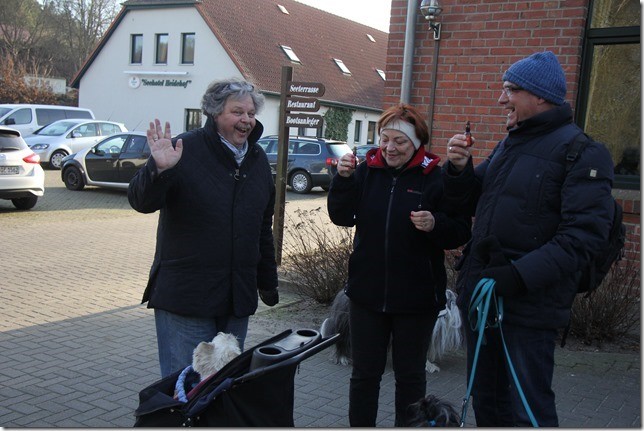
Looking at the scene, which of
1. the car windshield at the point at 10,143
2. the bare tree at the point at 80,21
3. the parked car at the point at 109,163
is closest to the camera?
the car windshield at the point at 10,143

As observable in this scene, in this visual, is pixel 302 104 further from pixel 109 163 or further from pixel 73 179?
pixel 73 179

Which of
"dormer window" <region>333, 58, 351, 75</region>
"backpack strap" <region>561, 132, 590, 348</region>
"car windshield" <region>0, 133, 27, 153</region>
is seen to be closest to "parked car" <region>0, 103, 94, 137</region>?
"car windshield" <region>0, 133, 27, 153</region>

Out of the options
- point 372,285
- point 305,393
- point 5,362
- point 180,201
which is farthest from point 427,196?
point 5,362

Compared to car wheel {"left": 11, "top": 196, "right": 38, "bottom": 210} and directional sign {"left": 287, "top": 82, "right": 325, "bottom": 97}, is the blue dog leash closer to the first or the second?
directional sign {"left": 287, "top": 82, "right": 325, "bottom": 97}

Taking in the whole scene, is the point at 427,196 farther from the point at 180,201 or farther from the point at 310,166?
the point at 310,166

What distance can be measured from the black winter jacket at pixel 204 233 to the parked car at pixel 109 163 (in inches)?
588

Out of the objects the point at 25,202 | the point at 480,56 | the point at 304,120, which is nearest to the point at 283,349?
the point at 480,56

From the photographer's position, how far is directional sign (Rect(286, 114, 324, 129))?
8805 millimetres

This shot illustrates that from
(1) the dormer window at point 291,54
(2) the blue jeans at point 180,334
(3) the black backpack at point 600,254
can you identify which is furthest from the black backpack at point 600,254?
(1) the dormer window at point 291,54

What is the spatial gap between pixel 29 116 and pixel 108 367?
22047 mm

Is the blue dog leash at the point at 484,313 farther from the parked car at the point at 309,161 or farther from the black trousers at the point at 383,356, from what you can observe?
the parked car at the point at 309,161

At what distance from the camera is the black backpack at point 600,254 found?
293 centimetres

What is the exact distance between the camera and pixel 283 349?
9.32 feet

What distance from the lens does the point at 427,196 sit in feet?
12.0
